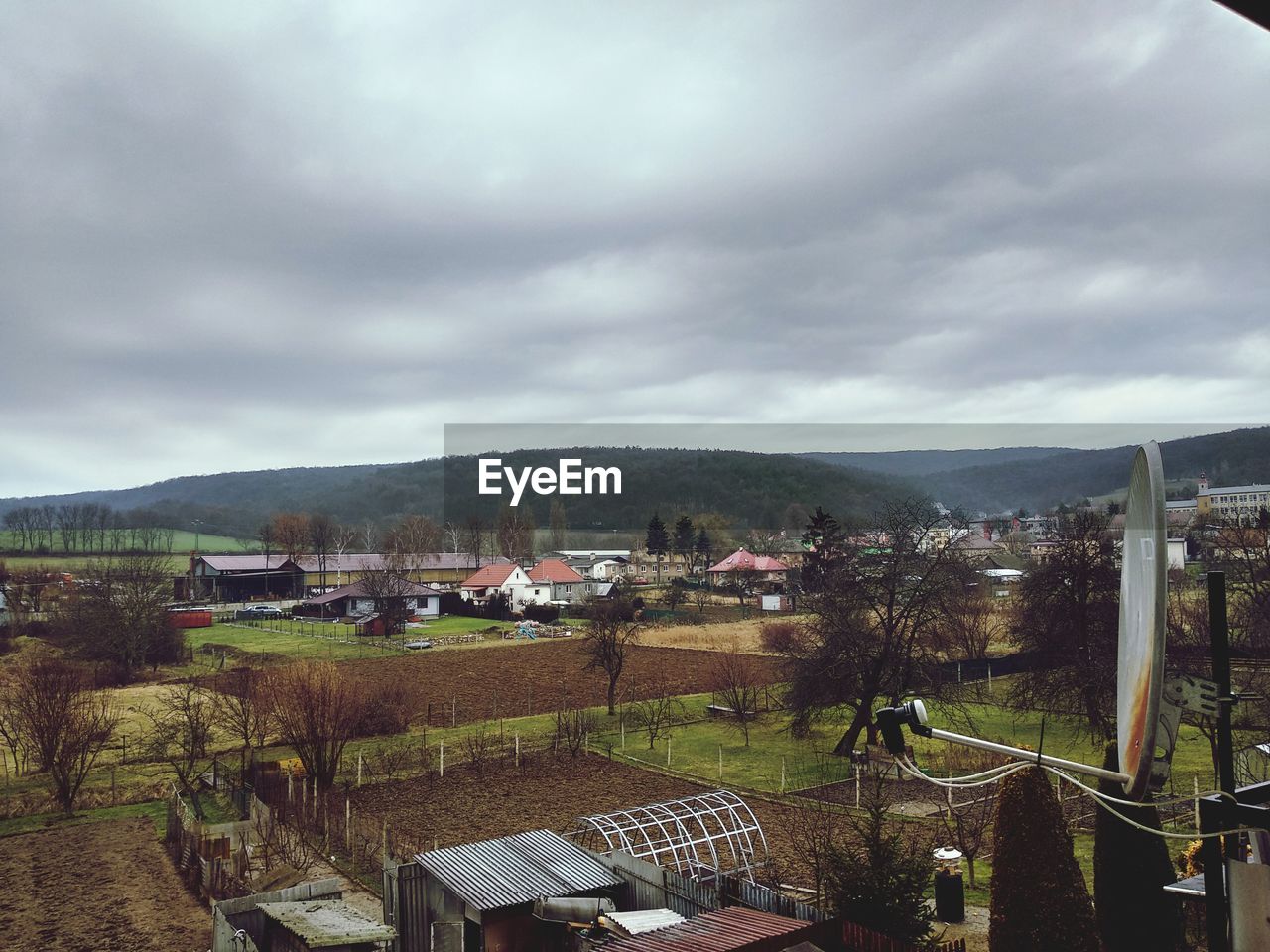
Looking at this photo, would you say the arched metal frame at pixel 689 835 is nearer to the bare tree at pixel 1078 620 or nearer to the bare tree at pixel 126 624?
the bare tree at pixel 1078 620

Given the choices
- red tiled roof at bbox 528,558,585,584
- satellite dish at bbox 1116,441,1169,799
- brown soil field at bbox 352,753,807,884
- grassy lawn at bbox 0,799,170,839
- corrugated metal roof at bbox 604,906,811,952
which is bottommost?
grassy lawn at bbox 0,799,170,839

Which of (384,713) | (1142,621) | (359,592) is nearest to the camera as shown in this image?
(1142,621)

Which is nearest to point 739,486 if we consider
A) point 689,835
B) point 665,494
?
point 665,494

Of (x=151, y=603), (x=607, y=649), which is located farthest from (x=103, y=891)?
(x=151, y=603)

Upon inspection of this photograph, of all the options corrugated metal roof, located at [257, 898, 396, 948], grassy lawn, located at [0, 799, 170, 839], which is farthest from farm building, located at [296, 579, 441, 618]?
corrugated metal roof, located at [257, 898, 396, 948]

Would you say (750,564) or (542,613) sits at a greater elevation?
(750,564)

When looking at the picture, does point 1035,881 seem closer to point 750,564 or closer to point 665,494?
point 750,564

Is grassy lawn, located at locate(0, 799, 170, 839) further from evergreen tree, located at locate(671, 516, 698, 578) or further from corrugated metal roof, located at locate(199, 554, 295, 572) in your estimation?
evergreen tree, located at locate(671, 516, 698, 578)

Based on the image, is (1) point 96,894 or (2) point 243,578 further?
(2) point 243,578

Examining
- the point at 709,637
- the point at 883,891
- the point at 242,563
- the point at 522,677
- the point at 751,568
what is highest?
the point at 242,563
